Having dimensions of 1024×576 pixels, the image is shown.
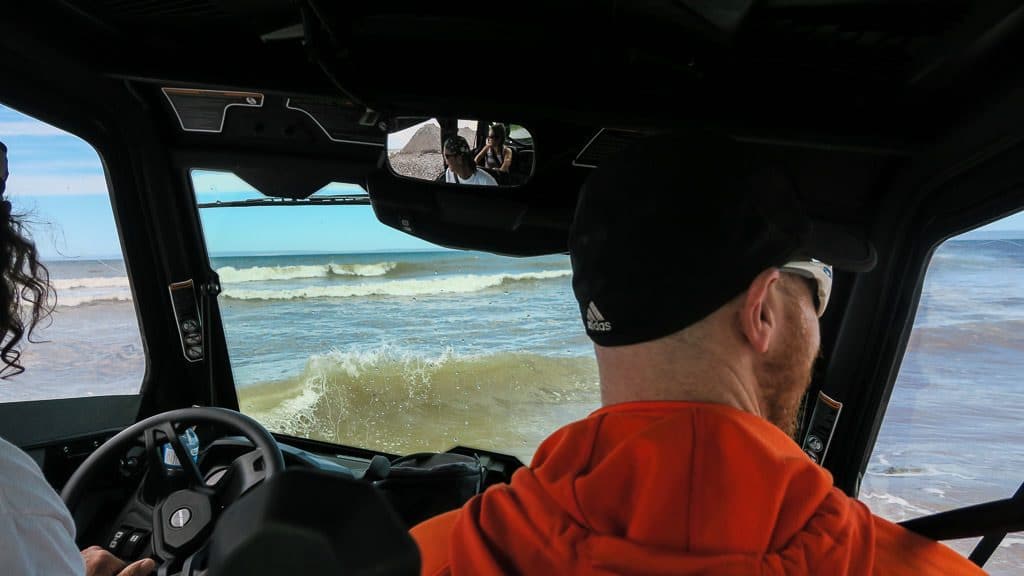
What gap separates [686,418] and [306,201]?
8.90ft

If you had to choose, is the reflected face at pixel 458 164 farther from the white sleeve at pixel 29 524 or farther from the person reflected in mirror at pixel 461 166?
the white sleeve at pixel 29 524

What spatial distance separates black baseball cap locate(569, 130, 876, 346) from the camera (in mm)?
894

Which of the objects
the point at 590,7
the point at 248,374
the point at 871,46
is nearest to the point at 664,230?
the point at 590,7

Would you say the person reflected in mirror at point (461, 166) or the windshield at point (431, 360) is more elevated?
the person reflected in mirror at point (461, 166)

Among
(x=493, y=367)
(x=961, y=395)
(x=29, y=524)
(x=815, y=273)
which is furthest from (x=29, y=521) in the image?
(x=493, y=367)

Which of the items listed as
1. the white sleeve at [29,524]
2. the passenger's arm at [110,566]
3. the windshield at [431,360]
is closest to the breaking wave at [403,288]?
the windshield at [431,360]

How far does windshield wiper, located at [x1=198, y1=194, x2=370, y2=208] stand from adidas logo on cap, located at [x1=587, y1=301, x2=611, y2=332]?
7.52ft

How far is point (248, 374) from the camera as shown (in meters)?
3.81

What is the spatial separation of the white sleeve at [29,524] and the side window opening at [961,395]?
2.12 m

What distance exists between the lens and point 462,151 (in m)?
2.61

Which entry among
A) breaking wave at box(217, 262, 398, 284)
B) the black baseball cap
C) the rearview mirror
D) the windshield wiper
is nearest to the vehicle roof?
the rearview mirror

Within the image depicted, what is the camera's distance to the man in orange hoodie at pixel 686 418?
77 cm

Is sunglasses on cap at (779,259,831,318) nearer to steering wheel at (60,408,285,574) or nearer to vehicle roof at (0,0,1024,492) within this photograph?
vehicle roof at (0,0,1024,492)

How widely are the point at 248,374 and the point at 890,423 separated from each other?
10.1 ft
